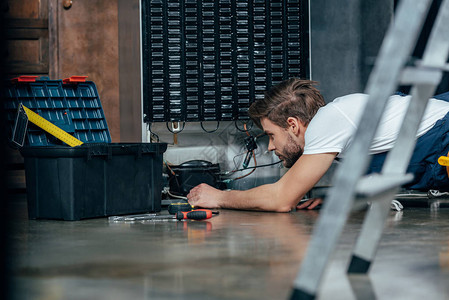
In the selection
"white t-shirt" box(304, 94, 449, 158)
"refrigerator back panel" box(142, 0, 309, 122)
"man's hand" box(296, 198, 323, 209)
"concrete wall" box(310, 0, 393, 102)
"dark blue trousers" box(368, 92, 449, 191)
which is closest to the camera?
"white t-shirt" box(304, 94, 449, 158)

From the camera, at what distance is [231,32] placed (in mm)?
3623

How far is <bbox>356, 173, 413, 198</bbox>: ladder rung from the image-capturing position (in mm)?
1059

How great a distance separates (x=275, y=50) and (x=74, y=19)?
5.08 ft

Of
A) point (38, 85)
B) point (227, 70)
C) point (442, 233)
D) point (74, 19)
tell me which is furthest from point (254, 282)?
point (74, 19)

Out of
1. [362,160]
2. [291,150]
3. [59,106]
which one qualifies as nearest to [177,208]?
[291,150]

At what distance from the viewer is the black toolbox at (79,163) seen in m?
2.50

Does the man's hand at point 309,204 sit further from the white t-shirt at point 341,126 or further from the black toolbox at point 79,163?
the black toolbox at point 79,163

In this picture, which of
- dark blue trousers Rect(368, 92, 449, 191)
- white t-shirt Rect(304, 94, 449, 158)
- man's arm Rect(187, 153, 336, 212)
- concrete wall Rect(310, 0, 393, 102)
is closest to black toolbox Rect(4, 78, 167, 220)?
man's arm Rect(187, 153, 336, 212)

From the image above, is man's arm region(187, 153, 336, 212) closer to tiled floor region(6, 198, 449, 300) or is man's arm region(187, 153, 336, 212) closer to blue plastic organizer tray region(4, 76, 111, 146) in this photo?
tiled floor region(6, 198, 449, 300)

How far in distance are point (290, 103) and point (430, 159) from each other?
656mm

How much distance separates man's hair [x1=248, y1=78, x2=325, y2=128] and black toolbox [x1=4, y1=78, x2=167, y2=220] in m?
0.52

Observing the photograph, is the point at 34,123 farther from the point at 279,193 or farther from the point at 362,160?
the point at 362,160

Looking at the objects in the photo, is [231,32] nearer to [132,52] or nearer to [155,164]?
[132,52]

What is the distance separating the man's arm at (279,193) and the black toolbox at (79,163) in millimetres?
237
